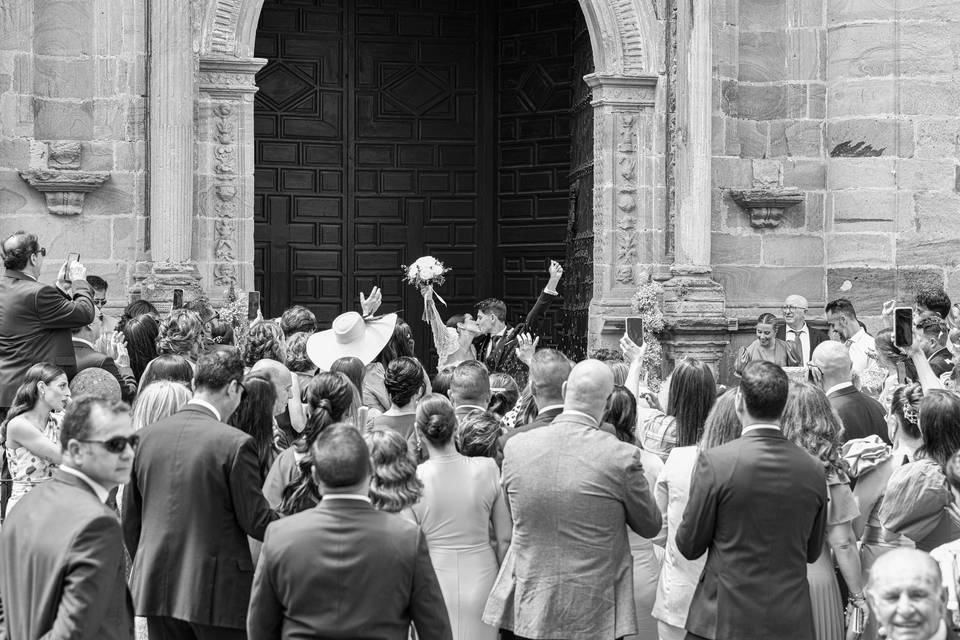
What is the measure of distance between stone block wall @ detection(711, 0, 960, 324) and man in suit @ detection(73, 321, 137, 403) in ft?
20.5

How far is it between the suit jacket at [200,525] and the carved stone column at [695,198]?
320 inches

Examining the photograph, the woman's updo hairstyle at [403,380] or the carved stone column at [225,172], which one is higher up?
the carved stone column at [225,172]

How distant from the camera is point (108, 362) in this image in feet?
29.6

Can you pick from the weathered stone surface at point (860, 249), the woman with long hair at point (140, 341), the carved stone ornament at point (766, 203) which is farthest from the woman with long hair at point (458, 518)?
the weathered stone surface at point (860, 249)

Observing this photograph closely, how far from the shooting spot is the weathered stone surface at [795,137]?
13.8m

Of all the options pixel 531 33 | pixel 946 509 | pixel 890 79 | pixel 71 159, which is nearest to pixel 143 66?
pixel 71 159

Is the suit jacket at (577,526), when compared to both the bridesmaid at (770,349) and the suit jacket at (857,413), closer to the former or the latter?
the suit jacket at (857,413)

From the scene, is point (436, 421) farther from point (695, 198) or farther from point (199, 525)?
point (695, 198)

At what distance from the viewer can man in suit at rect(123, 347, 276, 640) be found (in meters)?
5.39

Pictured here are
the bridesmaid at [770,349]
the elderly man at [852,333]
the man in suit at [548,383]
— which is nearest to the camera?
the man in suit at [548,383]

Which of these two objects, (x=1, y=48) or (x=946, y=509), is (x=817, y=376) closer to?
(x=946, y=509)

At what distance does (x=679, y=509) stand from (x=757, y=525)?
0.52 meters

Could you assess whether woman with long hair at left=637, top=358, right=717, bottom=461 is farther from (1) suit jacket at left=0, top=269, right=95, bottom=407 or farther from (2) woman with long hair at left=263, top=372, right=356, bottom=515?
(1) suit jacket at left=0, top=269, right=95, bottom=407

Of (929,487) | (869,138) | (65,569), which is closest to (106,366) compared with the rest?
(65,569)
